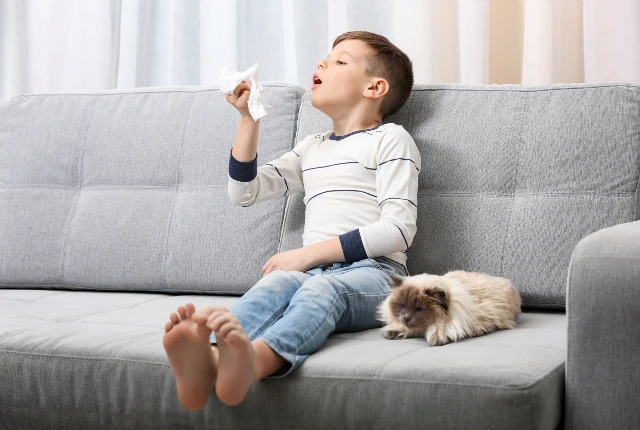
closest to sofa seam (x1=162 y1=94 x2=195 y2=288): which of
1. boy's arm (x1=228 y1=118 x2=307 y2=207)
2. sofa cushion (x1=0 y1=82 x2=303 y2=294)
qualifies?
sofa cushion (x1=0 y1=82 x2=303 y2=294)

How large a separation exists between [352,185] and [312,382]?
665 millimetres

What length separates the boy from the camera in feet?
4.02

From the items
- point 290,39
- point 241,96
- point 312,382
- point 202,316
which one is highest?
point 290,39

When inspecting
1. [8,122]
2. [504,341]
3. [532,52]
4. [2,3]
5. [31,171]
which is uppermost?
[2,3]

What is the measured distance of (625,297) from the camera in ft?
3.89

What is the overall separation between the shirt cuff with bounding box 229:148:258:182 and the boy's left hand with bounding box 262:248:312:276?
8.3 inches

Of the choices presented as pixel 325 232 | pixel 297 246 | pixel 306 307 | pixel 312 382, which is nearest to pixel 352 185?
pixel 325 232

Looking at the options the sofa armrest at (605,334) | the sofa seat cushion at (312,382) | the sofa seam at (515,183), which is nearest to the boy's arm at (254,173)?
the sofa seat cushion at (312,382)

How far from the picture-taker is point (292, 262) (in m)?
1.72

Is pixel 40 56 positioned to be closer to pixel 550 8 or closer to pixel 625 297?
pixel 550 8

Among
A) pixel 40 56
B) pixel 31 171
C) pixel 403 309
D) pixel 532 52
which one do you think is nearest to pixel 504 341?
pixel 403 309

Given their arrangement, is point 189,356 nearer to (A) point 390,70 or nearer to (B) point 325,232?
(B) point 325,232

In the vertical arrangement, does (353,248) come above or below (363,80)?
below

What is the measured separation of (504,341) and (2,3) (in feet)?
8.21
